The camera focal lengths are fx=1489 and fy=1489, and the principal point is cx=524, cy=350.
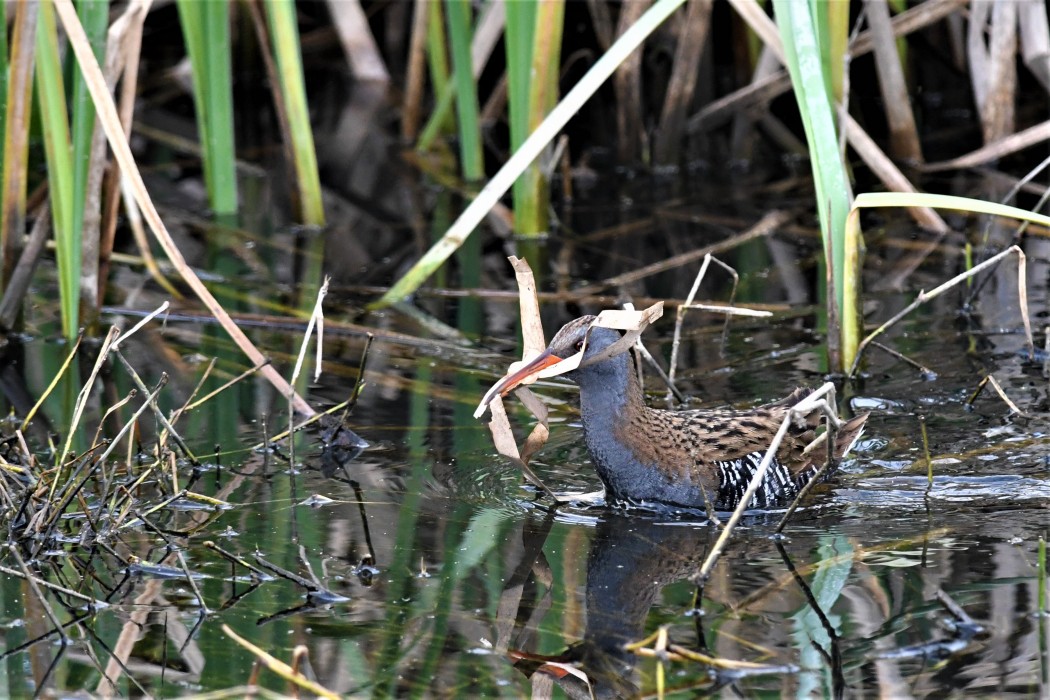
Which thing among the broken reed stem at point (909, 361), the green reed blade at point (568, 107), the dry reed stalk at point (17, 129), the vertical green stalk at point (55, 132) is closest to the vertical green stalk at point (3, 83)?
the dry reed stalk at point (17, 129)

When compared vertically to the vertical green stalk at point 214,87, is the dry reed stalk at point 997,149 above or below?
below

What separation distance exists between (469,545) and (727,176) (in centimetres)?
483

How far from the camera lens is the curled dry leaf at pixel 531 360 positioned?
4094 millimetres

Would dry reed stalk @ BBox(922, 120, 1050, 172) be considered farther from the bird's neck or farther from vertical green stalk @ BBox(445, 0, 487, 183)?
the bird's neck

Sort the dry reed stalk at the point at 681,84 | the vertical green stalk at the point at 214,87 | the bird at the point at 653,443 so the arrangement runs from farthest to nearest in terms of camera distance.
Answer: the dry reed stalk at the point at 681,84 < the vertical green stalk at the point at 214,87 < the bird at the point at 653,443

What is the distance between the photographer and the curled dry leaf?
4.09 metres

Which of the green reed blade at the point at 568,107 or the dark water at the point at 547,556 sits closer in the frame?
the dark water at the point at 547,556

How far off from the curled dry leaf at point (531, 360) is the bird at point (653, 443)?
31 mm

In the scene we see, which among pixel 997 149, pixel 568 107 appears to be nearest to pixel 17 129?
pixel 568 107

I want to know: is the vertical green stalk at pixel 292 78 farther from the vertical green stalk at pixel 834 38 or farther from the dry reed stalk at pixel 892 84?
the dry reed stalk at pixel 892 84

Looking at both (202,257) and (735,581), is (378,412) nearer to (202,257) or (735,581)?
(735,581)

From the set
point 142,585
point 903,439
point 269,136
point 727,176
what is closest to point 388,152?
point 269,136

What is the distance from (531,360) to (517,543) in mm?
518

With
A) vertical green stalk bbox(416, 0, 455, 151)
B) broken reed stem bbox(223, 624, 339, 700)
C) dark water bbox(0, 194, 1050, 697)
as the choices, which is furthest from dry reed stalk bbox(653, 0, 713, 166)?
broken reed stem bbox(223, 624, 339, 700)
